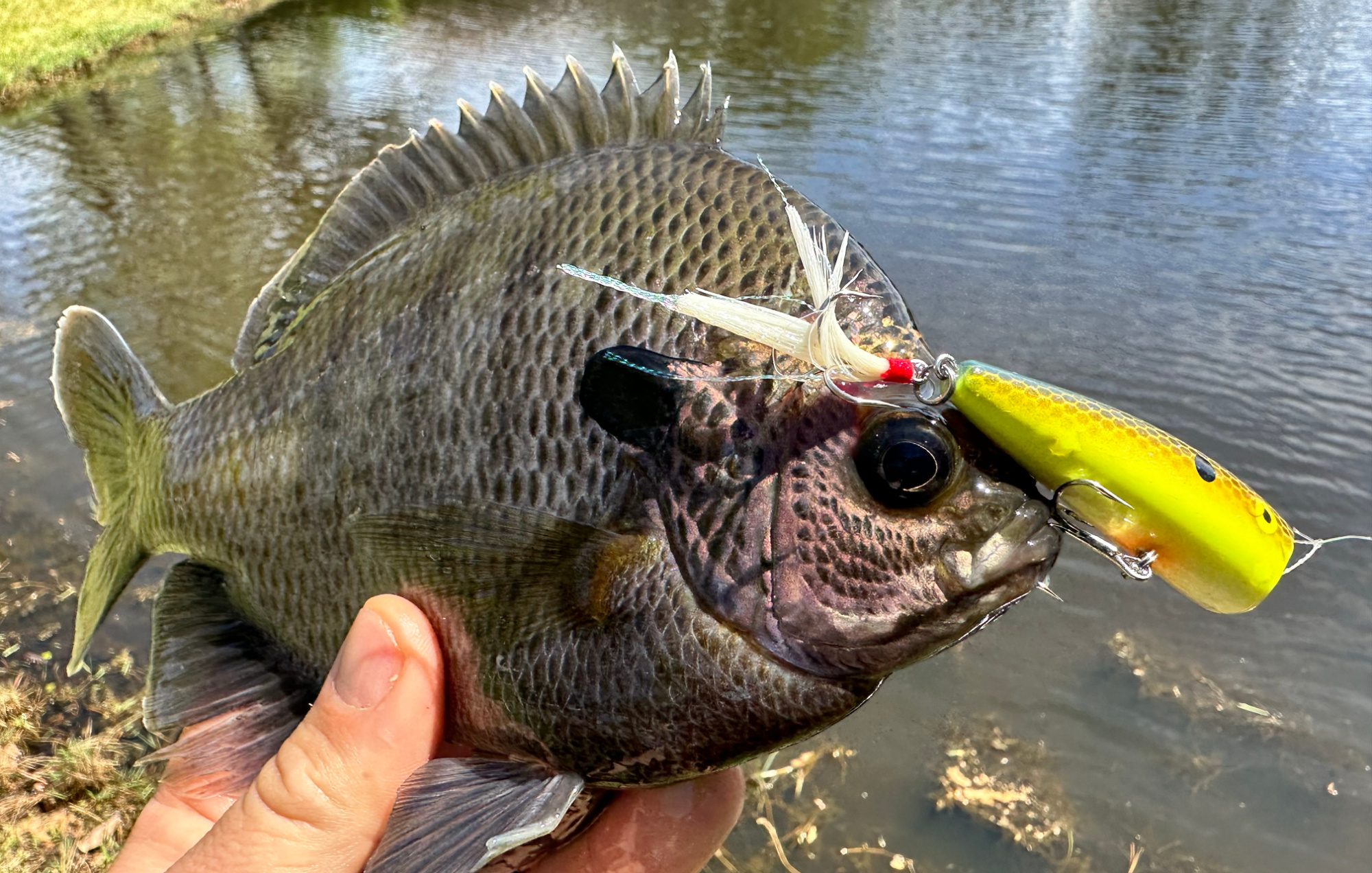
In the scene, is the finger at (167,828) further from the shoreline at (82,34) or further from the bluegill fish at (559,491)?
the shoreline at (82,34)

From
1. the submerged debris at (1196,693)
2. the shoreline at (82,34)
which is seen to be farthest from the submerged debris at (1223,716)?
the shoreline at (82,34)

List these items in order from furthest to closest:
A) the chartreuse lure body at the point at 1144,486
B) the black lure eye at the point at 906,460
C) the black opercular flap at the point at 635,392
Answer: the black opercular flap at the point at 635,392 → the black lure eye at the point at 906,460 → the chartreuse lure body at the point at 1144,486

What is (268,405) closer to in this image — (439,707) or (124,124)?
(439,707)

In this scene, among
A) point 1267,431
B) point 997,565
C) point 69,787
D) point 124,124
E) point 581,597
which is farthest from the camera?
point 124,124

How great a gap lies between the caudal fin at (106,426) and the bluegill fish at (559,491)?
6.9 inches

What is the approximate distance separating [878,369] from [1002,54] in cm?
1545

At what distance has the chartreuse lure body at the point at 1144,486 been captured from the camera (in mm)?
1209

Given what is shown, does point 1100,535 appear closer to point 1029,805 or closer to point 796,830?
point 796,830

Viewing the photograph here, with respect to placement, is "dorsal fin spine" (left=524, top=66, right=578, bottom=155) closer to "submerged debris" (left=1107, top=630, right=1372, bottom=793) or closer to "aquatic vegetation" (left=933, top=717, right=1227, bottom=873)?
"aquatic vegetation" (left=933, top=717, right=1227, bottom=873)

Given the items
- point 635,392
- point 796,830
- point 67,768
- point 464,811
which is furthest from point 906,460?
point 67,768

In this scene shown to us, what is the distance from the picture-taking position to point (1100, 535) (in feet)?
4.30

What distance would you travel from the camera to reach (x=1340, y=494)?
5723mm

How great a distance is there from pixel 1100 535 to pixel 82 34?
953 inches

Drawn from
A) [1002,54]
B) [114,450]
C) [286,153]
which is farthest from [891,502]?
[1002,54]
